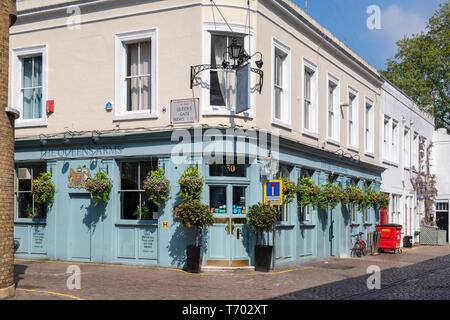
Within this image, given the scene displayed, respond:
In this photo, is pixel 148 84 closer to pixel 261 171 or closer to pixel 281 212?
pixel 261 171

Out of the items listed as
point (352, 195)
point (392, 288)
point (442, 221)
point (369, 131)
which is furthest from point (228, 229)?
point (442, 221)

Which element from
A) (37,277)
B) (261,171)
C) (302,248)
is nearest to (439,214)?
(302,248)

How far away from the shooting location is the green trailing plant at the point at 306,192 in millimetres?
19234

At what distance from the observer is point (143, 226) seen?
17.1 metres

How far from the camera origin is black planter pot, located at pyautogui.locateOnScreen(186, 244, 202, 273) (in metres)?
15.6

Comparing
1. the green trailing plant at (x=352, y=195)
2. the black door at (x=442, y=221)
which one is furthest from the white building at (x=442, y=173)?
the green trailing plant at (x=352, y=195)

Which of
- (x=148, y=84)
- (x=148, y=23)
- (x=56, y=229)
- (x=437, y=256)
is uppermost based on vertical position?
(x=148, y=23)

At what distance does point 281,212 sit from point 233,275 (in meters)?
4.06

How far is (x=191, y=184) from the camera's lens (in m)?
15.8

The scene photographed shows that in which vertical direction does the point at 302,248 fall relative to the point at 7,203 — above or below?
below

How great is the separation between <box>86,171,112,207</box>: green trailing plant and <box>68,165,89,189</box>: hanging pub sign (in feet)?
1.64

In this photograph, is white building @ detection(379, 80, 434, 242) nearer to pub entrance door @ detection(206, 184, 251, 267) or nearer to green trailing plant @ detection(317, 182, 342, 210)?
green trailing plant @ detection(317, 182, 342, 210)

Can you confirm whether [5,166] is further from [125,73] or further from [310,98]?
[310,98]

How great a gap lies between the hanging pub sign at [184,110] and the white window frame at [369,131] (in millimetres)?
13109
